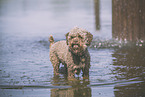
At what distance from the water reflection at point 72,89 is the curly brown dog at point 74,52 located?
240 mm

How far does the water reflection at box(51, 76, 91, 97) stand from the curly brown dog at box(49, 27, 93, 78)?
24cm

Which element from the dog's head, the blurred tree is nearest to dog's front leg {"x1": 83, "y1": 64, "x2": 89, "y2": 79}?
the dog's head

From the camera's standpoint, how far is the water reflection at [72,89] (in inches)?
257

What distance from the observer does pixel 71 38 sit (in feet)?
22.3

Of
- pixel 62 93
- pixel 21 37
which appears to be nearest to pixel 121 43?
pixel 21 37

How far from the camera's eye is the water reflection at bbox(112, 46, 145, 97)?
6619mm

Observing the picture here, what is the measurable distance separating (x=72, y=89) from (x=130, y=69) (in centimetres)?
233

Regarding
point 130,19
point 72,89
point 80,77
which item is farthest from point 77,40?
point 130,19

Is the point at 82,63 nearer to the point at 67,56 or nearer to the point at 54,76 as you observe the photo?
the point at 67,56

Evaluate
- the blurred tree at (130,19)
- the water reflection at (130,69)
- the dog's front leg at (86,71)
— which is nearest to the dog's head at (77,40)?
the dog's front leg at (86,71)

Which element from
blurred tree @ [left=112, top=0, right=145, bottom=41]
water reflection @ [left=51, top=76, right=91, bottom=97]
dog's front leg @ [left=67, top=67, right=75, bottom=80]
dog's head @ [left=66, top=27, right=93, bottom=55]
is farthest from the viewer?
blurred tree @ [left=112, top=0, right=145, bottom=41]

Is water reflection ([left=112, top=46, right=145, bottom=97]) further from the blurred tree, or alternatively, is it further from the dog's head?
the dog's head

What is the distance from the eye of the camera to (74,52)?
22.8 ft

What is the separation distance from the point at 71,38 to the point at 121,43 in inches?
255
